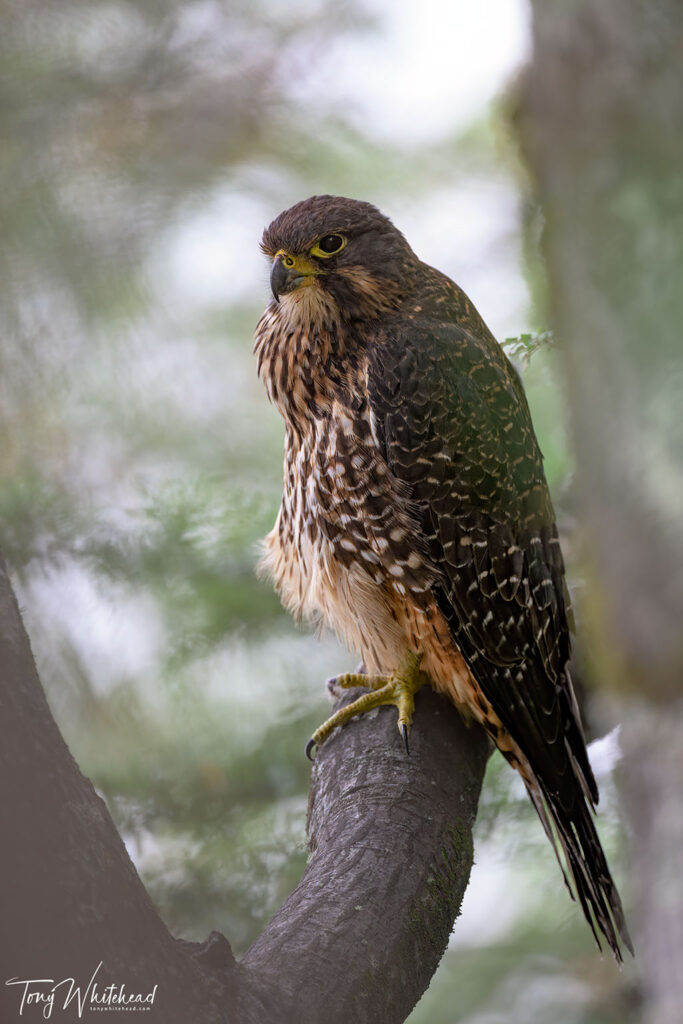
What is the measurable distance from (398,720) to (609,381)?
0.92 meters

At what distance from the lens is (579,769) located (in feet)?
6.53

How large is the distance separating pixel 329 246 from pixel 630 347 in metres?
1.04

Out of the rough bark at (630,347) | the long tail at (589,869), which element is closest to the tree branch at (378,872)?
the long tail at (589,869)

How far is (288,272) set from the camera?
1975mm

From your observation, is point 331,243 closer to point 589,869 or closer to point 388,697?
point 388,697

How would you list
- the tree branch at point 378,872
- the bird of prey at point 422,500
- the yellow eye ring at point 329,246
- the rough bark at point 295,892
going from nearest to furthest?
the rough bark at point 295,892, the tree branch at point 378,872, the bird of prey at point 422,500, the yellow eye ring at point 329,246

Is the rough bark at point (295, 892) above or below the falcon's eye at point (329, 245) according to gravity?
below

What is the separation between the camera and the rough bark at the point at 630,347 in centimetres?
95

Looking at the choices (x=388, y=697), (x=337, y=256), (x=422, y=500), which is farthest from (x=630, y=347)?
(x=388, y=697)

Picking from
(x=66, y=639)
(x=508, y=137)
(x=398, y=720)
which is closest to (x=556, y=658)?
(x=398, y=720)

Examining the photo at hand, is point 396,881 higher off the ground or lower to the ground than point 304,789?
lower

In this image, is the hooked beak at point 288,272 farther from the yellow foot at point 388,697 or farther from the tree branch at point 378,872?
the tree branch at point 378,872

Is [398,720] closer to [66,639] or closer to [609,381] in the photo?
[66,639]

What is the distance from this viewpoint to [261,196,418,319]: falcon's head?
1948 mm
